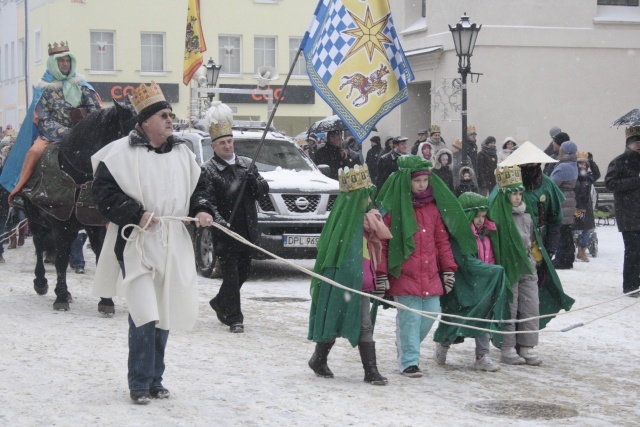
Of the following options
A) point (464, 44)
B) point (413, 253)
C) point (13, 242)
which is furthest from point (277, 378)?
point (464, 44)

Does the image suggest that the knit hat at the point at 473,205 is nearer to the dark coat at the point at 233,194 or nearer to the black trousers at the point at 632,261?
the dark coat at the point at 233,194

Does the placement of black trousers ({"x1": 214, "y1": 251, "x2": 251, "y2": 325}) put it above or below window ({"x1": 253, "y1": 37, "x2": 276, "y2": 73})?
below

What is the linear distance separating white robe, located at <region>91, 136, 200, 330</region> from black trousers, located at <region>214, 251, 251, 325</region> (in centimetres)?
301

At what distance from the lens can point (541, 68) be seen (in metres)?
27.0

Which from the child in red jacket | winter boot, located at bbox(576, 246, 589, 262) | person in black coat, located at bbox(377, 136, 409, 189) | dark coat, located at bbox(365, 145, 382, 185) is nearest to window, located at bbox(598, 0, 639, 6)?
dark coat, located at bbox(365, 145, 382, 185)

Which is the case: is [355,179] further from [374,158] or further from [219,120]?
[374,158]

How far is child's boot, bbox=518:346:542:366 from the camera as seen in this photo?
9219mm

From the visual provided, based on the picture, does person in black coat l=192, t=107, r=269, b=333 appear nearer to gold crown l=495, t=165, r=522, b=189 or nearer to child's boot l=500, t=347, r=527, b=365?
gold crown l=495, t=165, r=522, b=189

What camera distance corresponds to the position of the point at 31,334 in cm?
980

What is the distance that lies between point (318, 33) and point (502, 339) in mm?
3570

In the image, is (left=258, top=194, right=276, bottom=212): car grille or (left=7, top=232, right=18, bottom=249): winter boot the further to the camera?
(left=7, top=232, right=18, bottom=249): winter boot

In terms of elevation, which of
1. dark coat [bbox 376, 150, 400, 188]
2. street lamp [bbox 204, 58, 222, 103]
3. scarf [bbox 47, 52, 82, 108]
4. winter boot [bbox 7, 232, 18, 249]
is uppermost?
street lamp [bbox 204, 58, 222, 103]

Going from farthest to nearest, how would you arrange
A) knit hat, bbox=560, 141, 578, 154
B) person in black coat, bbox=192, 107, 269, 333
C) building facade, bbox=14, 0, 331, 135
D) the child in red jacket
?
building facade, bbox=14, 0, 331, 135 → knit hat, bbox=560, 141, 578, 154 → person in black coat, bbox=192, 107, 269, 333 → the child in red jacket

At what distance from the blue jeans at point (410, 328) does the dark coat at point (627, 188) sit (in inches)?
220
